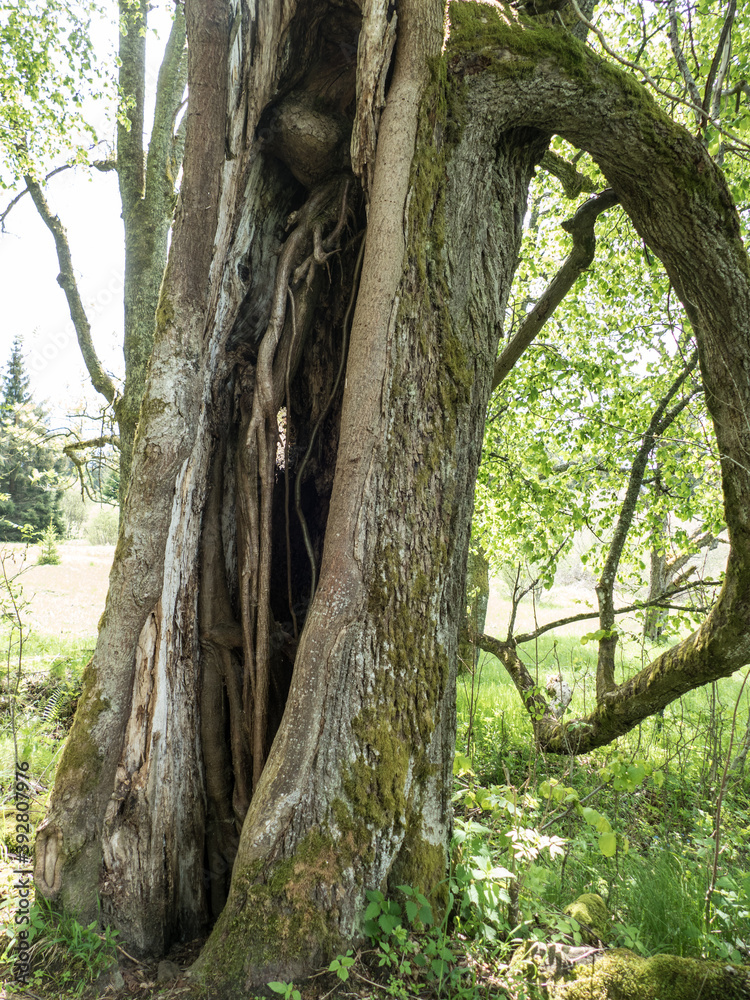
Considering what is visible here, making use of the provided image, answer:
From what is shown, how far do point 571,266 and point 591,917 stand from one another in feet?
14.3

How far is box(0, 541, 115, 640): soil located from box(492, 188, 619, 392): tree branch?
14.3 feet

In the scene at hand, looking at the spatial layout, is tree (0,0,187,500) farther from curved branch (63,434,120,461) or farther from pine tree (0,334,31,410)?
pine tree (0,334,31,410)

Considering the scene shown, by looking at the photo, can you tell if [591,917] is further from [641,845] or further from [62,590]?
[62,590]

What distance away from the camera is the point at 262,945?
1.76 metres

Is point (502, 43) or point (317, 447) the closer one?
point (502, 43)

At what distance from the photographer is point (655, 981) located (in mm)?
1826

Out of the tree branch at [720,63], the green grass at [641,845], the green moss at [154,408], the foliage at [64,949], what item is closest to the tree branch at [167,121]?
the green moss at [154,408]

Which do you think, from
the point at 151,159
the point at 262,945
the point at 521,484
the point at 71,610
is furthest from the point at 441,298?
the point at 71,610

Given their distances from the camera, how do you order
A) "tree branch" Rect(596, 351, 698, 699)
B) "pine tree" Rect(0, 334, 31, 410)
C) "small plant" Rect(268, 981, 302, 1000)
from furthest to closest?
1. "pine tree" Rect(0, 334, 31, 410)
2. "tree branch" Rect(596, 351, 698, 699)
3. "small plant" Rect(268, 981, 302, 1000)

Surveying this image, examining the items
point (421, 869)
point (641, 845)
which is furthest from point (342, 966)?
point (641, 845)

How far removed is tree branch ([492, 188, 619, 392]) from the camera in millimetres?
4092

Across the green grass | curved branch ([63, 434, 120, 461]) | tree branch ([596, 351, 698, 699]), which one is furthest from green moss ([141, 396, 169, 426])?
curved branch ([63, 434, 120, 461])

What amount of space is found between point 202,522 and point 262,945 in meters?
1.57

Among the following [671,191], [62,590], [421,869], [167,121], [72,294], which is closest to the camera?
[421,869]
